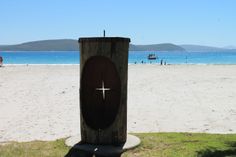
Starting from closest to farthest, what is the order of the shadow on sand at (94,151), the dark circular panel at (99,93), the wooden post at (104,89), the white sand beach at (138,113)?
1. the shadow on sand at (94,151)
2. the wooden post at (104,89)
3. the dark circular panel at (99,93)
4. the white sand beach at (138,113)

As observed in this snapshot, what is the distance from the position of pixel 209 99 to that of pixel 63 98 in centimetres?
553

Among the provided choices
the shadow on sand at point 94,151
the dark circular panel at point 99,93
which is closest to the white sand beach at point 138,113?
the dark circular panel at point 99,93

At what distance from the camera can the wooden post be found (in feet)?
21.1

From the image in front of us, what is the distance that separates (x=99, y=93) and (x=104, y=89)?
0.11 meters

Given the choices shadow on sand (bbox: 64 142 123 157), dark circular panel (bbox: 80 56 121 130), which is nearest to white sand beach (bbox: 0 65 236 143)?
dark circular panel (bbox: 80 56 121 130)

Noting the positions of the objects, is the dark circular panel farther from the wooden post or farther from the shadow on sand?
the shadow on sand

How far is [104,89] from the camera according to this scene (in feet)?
21.9

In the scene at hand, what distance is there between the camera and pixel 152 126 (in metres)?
9.85

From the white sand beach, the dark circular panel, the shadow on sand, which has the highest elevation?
the dark circular panel

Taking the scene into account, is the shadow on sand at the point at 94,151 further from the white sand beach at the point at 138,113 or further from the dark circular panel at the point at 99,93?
the white sand beach at the point at 138,113

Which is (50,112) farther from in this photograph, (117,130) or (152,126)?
(117,130)

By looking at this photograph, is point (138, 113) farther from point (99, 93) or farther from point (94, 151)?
point (94, 151)

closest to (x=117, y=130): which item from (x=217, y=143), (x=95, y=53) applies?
(x=95, y=53)

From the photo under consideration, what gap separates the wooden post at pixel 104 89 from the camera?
21.1 ft
